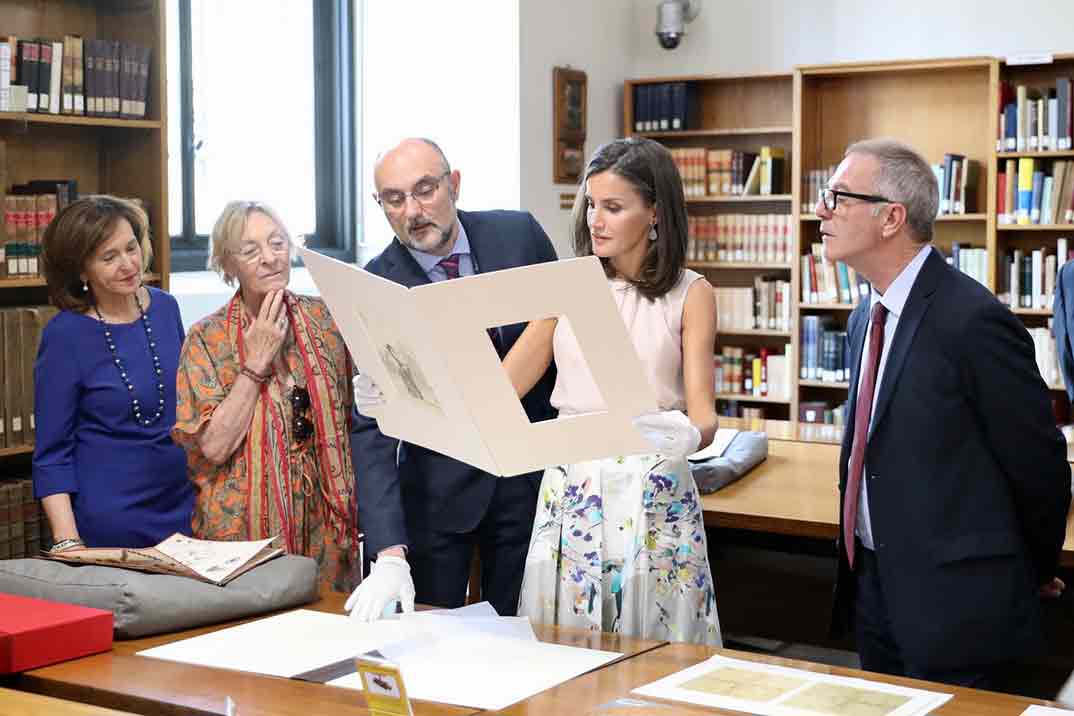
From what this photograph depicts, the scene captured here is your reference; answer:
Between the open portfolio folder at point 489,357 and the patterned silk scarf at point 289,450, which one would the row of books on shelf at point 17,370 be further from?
the open portfolio folder at point 489,357

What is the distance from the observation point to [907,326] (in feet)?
7.55

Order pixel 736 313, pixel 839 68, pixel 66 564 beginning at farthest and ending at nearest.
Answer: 1. pixel 736 313
2. pixel 839 68
3. pixel 66 564

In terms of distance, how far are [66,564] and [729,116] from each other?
538cm

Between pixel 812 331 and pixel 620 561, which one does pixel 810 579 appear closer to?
pixel 620 561

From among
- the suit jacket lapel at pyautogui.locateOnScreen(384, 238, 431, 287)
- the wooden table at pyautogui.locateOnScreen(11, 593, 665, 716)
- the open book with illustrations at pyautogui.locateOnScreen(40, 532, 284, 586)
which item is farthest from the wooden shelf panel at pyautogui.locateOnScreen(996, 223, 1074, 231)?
the open book with illustrations at pyautogui.locateOnScreen(40, 532, 284, 586)

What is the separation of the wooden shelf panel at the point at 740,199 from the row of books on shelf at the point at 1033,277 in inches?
45.9

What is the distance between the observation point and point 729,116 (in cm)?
715

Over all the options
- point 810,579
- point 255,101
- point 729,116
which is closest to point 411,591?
point 810,579

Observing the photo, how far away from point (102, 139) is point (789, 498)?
2.78 meters

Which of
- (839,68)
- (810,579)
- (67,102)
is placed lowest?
(810,579)

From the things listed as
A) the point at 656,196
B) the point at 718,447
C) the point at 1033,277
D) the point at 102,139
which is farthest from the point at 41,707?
the point at 1033,277

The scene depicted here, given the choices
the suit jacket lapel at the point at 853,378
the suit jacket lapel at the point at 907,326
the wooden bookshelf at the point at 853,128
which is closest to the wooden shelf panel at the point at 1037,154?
the wooden bookshelf at the point at 853,128

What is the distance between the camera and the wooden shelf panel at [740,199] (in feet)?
22.2

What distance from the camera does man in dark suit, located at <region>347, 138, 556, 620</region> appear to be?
Answer: 2.46 meters
